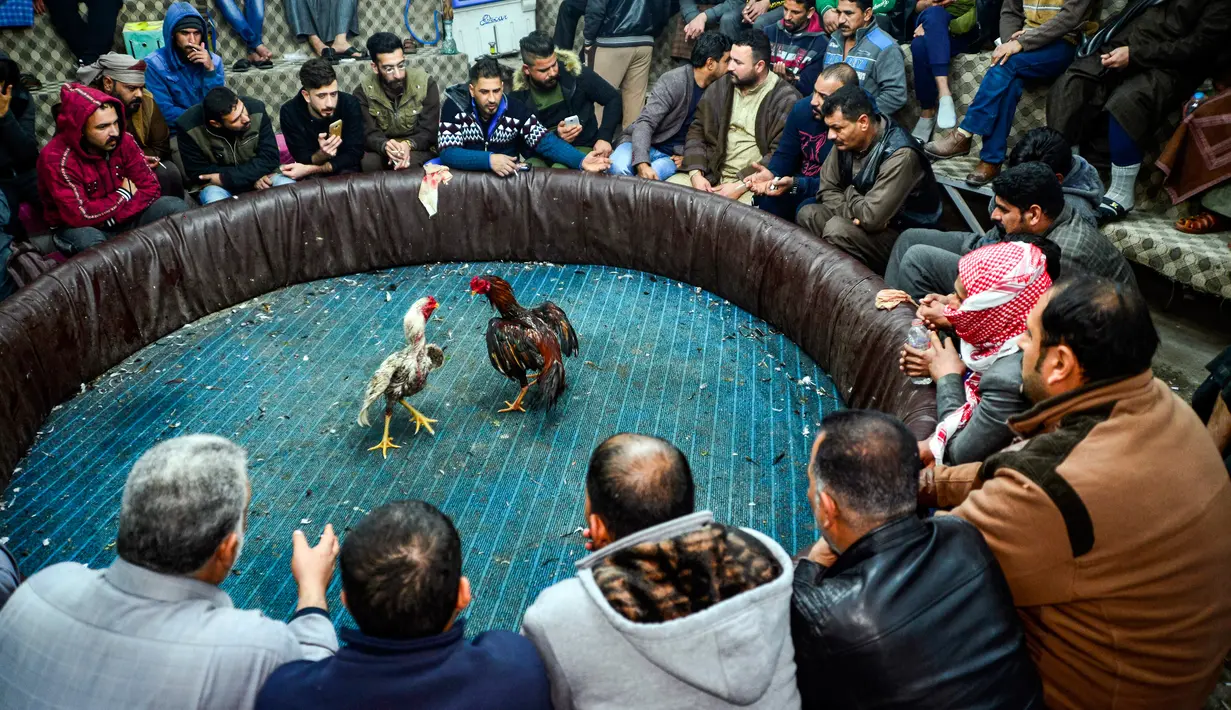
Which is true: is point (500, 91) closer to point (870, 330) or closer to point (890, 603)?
point (870, 330)

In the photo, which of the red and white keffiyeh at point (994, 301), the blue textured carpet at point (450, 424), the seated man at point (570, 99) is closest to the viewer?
the red and white keffiyeh at point (994, 301)

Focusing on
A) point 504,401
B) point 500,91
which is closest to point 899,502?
point 504,401

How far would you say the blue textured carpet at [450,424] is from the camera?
128 inches

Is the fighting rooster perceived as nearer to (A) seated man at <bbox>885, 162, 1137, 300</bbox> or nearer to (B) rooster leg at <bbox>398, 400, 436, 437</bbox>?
(B) rooster leg at <bbox>398, 400, 436, 437</bbox>

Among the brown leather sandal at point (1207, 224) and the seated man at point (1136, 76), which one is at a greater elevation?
the seated man at point (1136, 76)

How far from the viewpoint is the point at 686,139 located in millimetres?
5938

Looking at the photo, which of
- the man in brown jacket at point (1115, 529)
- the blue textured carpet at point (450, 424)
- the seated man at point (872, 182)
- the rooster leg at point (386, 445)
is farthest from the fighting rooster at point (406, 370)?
the man in brown jacket at point (1115, 529)

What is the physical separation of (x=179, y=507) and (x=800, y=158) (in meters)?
4.31

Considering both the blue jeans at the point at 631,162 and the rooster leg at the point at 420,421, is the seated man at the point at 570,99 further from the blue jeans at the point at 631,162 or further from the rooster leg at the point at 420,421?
the rooster leg at the point at 420,421

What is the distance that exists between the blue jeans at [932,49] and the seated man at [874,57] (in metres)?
0.29

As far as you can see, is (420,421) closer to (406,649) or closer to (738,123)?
(406,649)

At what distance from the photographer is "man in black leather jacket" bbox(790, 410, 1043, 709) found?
1.73 meters

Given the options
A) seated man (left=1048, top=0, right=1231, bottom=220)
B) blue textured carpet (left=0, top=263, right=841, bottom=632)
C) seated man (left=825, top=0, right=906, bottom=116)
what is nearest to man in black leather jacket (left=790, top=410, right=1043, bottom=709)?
blue textured carpet (left=0, top=263, right=841, bottom=632)

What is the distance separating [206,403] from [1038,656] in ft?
11.8
